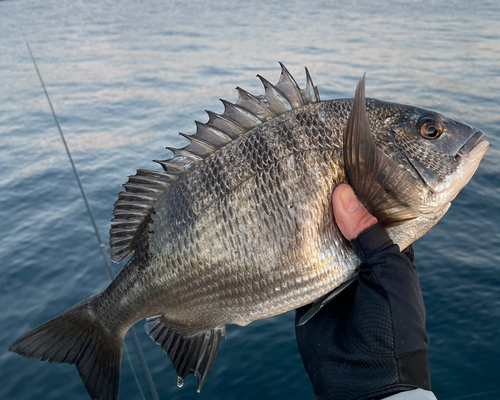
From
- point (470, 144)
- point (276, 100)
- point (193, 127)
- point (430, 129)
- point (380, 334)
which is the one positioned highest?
point (193, 127)

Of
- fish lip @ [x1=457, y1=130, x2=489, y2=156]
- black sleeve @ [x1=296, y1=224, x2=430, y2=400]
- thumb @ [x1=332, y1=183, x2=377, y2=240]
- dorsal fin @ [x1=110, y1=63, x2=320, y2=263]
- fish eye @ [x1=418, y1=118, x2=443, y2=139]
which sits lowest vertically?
black sleeve @ [x1=296, y1=224, x2=430, y2=400]

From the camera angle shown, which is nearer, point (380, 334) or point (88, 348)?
point (380, 334)

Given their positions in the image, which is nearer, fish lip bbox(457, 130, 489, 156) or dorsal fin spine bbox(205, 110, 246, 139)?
fish lip bbox(457, 130, 489, 156)

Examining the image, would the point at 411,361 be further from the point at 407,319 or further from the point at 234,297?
the point at 234,297

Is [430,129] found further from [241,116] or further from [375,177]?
[241,116]

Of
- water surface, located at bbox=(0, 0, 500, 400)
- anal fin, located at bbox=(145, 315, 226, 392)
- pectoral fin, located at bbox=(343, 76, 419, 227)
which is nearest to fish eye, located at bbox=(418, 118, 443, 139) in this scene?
pectoral fin, located at bbox=(343, 76, 419, 227)

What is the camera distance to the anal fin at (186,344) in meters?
2.46

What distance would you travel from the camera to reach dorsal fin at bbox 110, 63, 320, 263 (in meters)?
2.32

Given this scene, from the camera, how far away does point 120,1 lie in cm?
3441

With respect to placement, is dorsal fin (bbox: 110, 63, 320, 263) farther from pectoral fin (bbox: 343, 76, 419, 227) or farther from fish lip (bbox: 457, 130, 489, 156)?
fish lip (bbox: 457, 130, 489, 156)

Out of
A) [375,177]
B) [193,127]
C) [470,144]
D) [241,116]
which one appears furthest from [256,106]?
[193,127]

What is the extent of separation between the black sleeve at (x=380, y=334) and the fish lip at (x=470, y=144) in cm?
56

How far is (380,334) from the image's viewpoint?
6.83 feet

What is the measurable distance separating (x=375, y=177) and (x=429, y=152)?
0.35 m
